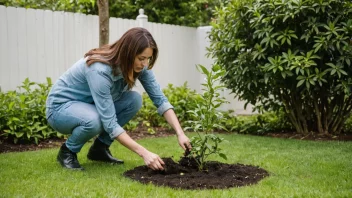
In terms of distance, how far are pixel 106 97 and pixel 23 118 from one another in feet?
7.50

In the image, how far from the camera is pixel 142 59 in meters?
3.43

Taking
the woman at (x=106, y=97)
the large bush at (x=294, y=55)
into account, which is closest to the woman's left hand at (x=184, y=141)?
the woman at (x=106, y=97)

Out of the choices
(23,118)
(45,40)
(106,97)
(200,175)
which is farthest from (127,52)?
(45,40)

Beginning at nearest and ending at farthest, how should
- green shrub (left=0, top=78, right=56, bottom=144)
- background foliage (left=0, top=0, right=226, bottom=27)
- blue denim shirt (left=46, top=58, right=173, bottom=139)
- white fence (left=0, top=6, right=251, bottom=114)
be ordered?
blue denim shirt (left=46, top=58, right=173, bottom=139) < green shrub (left=0, top=78, right=56, bottom=144) < white fence (left=0, top=6, right=251, bottom=114) < background foliage (left=0, top=0, right=226, bottom=27)

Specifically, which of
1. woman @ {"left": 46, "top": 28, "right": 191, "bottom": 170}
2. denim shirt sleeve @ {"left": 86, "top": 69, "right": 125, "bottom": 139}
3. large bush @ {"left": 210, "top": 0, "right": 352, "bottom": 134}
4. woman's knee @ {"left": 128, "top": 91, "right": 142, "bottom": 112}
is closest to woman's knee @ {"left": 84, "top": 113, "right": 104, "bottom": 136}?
woman @ {"left": 46, "top": 28, "right": 191, "bottom": 170}

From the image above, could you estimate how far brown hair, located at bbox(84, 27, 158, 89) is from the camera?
11.0ft

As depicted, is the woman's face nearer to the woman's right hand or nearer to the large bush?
the woman's right hand

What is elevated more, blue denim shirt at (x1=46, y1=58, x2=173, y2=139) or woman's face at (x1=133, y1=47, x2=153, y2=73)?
woman's face at (x1=133, y1=47, x2=153, y2=73)

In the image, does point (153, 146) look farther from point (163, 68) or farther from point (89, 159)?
point (163, 68)

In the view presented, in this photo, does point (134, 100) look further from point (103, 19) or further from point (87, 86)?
point (103, 19)

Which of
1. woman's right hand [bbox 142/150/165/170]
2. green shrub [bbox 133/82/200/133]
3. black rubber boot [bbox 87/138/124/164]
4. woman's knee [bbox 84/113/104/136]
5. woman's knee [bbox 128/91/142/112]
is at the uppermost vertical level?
woman's knee [bbox 128/91/142/112]

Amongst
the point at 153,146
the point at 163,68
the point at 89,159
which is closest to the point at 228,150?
the point at 153,146

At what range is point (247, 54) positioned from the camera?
5965 millimetres

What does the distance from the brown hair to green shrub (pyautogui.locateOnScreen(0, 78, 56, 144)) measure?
6.63 ft
